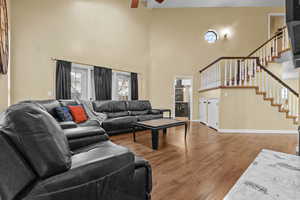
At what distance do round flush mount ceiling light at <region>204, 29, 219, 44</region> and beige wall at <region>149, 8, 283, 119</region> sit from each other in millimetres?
164

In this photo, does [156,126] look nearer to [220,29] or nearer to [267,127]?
[267,127]

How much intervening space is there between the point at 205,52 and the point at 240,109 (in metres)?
3.45

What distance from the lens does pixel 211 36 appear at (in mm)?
7230

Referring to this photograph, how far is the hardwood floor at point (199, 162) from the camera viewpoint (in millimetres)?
1751

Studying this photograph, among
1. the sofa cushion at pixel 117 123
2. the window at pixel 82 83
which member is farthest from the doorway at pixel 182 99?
the window at pixel 82 83

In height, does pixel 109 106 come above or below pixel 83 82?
below

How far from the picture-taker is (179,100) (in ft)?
27.1

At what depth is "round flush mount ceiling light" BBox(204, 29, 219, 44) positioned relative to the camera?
7.21 m

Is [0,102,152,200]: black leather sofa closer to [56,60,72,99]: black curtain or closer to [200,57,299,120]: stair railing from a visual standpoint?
[56,60,72,99]: black curtain

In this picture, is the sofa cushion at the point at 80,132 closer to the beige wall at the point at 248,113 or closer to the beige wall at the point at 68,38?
the beige wall at the point at 68,38

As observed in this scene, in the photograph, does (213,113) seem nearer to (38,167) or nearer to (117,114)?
(117,114)

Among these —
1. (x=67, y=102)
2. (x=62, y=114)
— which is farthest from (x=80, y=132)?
(x=67, y=102)

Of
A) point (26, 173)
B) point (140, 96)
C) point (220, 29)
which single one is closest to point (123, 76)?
point (140, 96)

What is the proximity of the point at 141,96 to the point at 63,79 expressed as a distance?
10.3 ft
